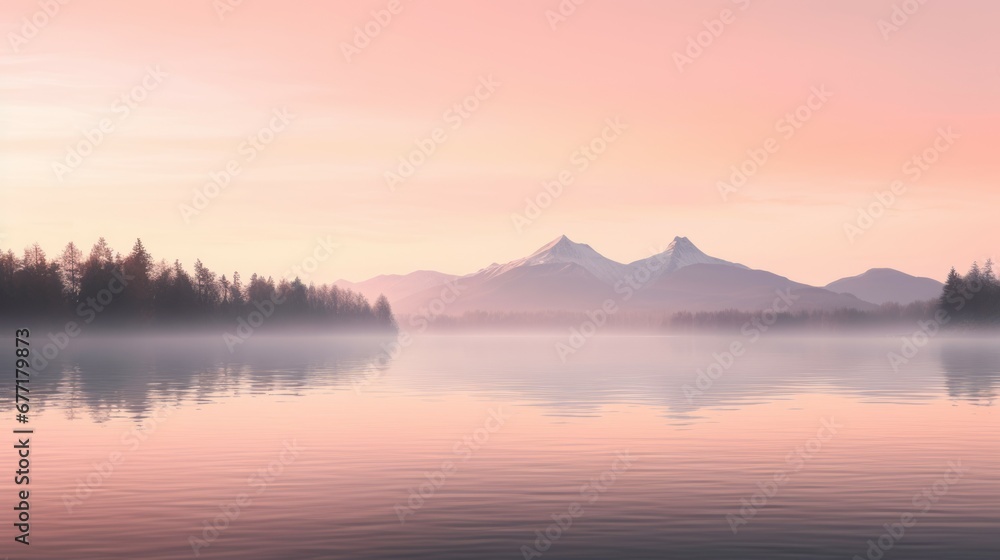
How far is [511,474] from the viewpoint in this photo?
1567 inches

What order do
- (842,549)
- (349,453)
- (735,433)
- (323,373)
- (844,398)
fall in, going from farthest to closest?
(323,373), (844,398), (735,433), (349,453), (842,549)

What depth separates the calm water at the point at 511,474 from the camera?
28688mm

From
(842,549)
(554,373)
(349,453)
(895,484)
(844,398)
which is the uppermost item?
(554,373)

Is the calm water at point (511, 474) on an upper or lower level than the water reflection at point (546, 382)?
lower

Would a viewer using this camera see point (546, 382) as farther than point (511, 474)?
Yes

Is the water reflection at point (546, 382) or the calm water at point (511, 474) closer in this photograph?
the calm water at point (511, 474)

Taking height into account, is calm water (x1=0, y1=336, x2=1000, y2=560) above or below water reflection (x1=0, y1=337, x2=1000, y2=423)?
below

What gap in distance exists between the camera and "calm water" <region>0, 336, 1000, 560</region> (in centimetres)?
2869

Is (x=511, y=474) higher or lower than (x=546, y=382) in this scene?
lower

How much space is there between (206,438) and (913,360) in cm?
11583

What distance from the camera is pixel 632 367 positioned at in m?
126

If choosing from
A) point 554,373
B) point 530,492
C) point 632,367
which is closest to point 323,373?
point 554,373

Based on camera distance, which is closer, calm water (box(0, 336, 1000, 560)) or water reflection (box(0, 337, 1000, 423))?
calm water (box(0, 336, 1000, 560))

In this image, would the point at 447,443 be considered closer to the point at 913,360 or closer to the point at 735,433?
the point at 735,433
